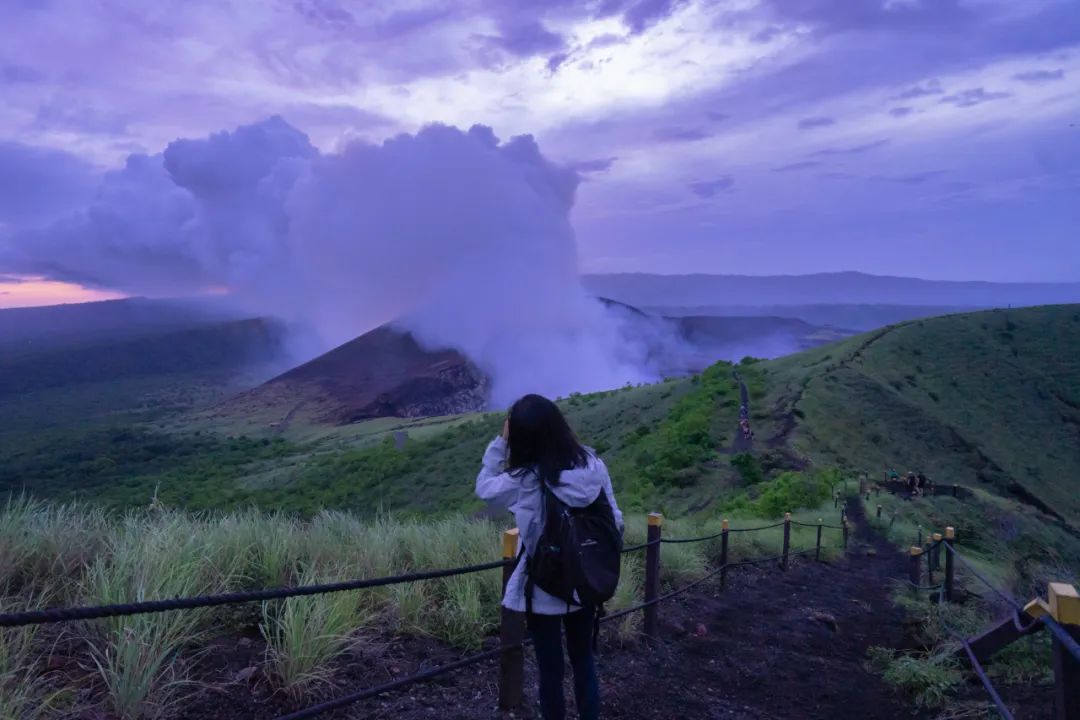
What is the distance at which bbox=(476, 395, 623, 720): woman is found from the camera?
355cm

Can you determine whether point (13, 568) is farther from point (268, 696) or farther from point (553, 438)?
point (553, 438)

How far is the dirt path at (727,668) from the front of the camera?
465 centimetres

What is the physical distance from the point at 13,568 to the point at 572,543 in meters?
3.33

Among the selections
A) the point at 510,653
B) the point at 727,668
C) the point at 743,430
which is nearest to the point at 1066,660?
the point at 510,653

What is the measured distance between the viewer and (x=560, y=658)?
385 centimetres

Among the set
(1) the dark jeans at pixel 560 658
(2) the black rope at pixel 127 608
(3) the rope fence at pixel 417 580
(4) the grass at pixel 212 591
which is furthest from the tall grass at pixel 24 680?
(1) the dark jeans at pixel 560 658

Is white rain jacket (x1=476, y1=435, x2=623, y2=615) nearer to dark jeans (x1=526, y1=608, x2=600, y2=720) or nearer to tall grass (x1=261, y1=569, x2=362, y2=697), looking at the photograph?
dark jeans (x1=526, y1=608, x2=600, y2=720)

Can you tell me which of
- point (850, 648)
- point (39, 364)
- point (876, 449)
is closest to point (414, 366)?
point (876, 449)

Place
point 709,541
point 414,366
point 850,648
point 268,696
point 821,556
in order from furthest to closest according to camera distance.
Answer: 1. point 414,366
2. point 821,556
3. point 709,541
4. point 850,648
5. point 268,696

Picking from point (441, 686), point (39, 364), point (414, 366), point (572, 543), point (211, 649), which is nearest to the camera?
point (572, 543)

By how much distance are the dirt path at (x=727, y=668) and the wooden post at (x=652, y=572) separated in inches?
7.7

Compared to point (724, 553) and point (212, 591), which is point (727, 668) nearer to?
point (724, 553)

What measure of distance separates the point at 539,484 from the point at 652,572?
3.26 metres

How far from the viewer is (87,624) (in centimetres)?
405
